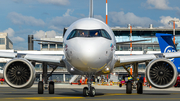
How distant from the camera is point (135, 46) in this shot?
98188 millimetres

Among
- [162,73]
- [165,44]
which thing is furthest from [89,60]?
[165,44]

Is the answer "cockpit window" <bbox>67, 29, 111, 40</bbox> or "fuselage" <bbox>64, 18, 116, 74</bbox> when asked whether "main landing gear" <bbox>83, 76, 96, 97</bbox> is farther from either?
"cockpit window" <bbox>67, 29, 111, 40</bbox>

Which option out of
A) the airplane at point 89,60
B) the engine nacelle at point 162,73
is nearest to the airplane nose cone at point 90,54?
the airplane at point 89,60

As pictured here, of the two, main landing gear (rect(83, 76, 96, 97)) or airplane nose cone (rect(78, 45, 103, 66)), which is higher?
airplane nose cone (rect(78, 45, 103, 66))

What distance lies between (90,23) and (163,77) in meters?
5.16

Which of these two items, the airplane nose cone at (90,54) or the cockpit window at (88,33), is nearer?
the airplane nose cone at (90,54)

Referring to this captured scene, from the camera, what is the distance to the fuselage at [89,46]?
45.7ft

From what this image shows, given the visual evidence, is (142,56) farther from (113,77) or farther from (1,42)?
(1,42)

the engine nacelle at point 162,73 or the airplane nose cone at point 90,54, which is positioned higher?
the airplane nose cone at point 90,54

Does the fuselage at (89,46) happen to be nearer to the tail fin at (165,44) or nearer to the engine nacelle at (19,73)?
the engine nacelle at (19,73)

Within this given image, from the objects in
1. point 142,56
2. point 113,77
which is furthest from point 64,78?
point 142,56

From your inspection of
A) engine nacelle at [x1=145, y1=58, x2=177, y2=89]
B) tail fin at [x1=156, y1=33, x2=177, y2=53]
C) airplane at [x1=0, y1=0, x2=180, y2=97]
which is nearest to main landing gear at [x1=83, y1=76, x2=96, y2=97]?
airplane at [x1=0, y1=0, x2=180, y2=97]

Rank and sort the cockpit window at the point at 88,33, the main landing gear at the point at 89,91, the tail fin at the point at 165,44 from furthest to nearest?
the tail fin at the point at 165,44
the main landing gear at the point at 89,91
the cockpit window at the point at 88,33

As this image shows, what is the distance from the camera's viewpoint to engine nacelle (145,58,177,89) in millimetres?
16391
